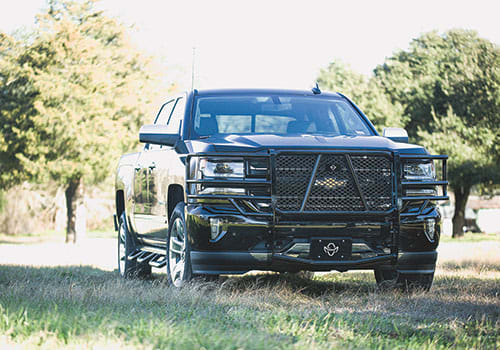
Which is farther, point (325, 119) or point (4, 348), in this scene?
point (325, 119)

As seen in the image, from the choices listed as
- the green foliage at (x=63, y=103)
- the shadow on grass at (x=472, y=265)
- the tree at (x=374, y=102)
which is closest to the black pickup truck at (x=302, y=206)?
the shadow on grass at (x=472, y=265)

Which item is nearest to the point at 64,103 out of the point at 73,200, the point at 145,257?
the point at 73,200

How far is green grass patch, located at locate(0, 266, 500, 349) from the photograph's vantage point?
4.46m

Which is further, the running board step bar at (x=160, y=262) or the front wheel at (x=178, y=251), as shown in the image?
the running board step bar at (x=160, y=262)

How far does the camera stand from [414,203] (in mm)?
7250

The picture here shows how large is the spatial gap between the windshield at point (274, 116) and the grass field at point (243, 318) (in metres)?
1.70

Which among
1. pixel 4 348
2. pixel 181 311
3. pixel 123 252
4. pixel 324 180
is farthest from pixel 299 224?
pixel 123 252

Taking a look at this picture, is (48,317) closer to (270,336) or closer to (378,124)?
(270,336)

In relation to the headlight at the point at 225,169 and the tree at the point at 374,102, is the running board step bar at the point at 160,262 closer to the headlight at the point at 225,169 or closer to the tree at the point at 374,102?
the headlight at the point at 225,169

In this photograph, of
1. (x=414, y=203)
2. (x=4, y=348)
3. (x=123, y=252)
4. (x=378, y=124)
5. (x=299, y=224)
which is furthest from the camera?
(x=378, y=124)

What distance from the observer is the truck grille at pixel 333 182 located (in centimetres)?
681

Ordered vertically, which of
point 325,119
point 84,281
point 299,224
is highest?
point 325,119

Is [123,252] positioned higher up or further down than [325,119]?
further down

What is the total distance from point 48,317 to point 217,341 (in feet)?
4.04
